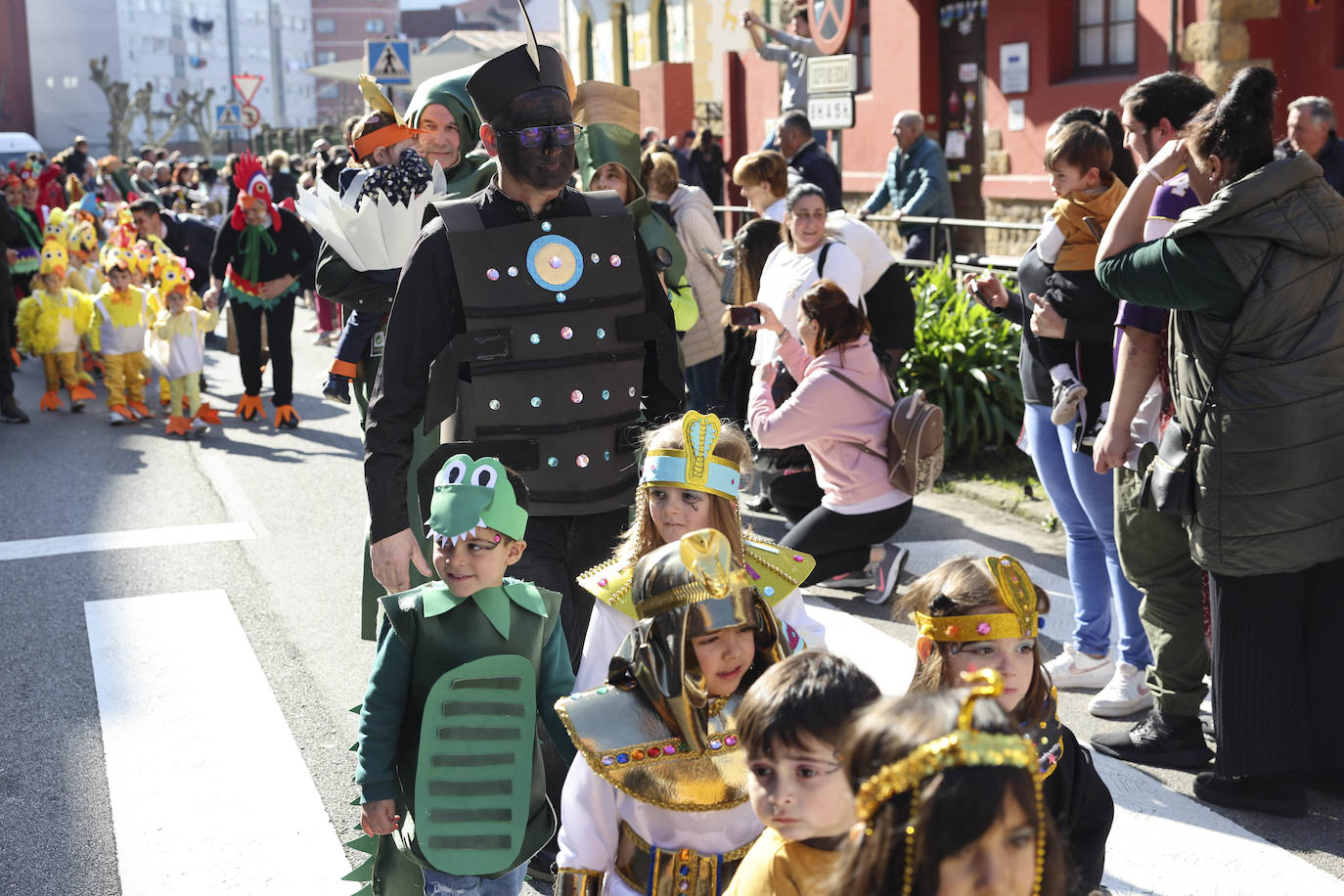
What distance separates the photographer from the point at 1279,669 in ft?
14.3

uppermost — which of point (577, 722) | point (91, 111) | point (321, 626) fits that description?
point (91, 111)

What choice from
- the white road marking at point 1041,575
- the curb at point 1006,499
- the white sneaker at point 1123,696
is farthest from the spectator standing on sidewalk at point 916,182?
the white sneaker at point 1123,696

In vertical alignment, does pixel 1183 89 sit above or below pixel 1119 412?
above

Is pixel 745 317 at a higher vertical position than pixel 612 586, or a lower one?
higher

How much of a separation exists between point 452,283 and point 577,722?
5.17 feet

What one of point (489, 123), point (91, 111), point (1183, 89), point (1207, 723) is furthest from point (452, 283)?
point (91, 111)

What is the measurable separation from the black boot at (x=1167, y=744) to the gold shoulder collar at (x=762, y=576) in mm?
1909

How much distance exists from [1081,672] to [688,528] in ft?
8.52

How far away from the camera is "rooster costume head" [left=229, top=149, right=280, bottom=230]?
11.3 metres

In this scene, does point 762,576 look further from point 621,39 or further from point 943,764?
point 621,39

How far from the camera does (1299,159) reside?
4094 mm

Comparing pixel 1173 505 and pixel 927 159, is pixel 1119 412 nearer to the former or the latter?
pixel 1173 505

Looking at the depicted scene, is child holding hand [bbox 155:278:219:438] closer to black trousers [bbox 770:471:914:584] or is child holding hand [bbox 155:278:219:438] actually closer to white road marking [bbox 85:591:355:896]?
white road marking [bbox 85:591:355:896]

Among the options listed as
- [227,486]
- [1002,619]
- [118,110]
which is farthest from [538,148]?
[118,110]
